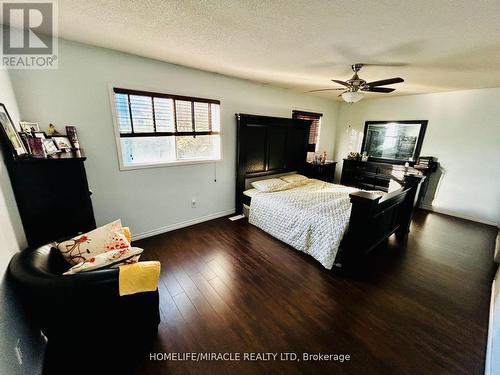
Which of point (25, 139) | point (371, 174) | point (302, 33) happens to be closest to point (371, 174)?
point (371, 174)

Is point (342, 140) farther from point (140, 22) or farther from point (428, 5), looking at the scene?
point (140, 22)

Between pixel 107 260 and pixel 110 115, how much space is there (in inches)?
72.8

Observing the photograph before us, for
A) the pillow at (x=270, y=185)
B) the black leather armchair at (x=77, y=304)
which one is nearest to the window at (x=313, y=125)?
the pillow at (x=270, y=185)

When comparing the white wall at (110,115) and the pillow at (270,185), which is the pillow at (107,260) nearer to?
the white wall at (110,115)

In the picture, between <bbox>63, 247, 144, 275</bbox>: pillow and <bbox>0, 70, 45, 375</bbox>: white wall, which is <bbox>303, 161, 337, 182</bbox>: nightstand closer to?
<bbox>63, 247, 144, 275</bbox>: pillow

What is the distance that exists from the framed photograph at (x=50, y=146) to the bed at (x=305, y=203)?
2.31 metres

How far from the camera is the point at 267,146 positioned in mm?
3850

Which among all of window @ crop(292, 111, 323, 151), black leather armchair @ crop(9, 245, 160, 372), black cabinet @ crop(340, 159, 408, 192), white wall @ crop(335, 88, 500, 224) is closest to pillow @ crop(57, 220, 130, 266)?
black leather armchair @ crop(9, 245, 160, 372)

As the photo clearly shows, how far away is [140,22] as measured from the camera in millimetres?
1597

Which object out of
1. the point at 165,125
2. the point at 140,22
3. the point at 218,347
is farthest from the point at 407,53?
the point at 218,347

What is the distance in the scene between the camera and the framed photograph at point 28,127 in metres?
1.77

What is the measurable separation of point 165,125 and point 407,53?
2919mm

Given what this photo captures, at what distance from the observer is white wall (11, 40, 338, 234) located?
2.02 meters

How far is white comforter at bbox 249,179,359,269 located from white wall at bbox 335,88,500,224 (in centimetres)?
231
